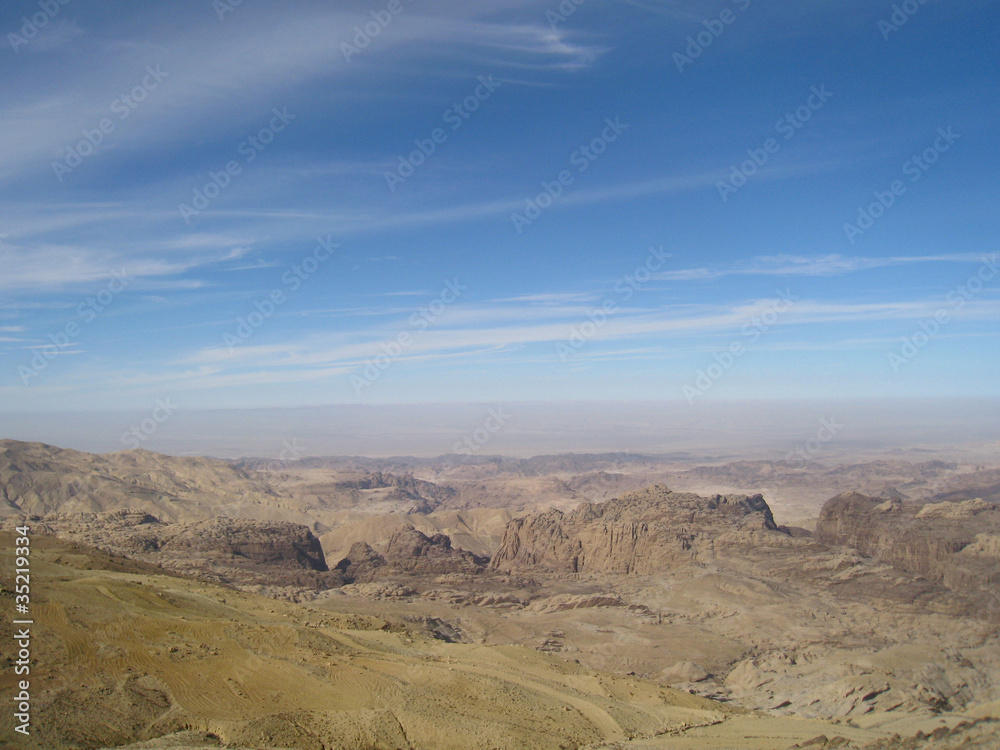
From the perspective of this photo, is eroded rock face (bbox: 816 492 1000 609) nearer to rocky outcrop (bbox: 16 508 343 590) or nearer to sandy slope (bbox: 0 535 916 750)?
sandy slope (bbox: 0 535 916 750)

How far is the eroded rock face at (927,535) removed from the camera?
48.6 meters

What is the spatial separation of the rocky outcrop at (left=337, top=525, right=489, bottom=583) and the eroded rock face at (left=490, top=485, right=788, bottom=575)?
14.4 ft

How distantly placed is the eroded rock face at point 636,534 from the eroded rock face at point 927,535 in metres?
6.52

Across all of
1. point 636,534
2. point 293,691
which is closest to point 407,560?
point 636,534

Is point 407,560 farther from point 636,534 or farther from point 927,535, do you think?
point 927,535

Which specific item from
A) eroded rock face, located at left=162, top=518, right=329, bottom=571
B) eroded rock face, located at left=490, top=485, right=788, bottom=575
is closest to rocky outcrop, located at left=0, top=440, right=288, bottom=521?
eroded rock face, located at left=162, top=518, right=329, bottom=571

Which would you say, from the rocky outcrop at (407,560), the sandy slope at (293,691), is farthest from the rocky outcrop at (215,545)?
the sandy slope at (293,691)

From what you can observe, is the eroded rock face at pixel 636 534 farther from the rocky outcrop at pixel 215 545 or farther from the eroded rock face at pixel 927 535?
the rocky outcrop at pixel 215 545

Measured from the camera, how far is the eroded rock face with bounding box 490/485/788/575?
5844cm

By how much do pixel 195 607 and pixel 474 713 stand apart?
11.5 metres

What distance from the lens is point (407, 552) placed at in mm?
63000

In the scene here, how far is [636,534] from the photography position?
61375mm

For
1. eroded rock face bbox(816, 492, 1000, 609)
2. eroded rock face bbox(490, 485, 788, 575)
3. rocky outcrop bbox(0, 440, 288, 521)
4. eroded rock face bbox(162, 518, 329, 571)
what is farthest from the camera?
rocky outcrop bbox(0, 440, 288, 521)

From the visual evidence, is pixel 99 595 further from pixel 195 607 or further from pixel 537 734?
pixel 537 734
